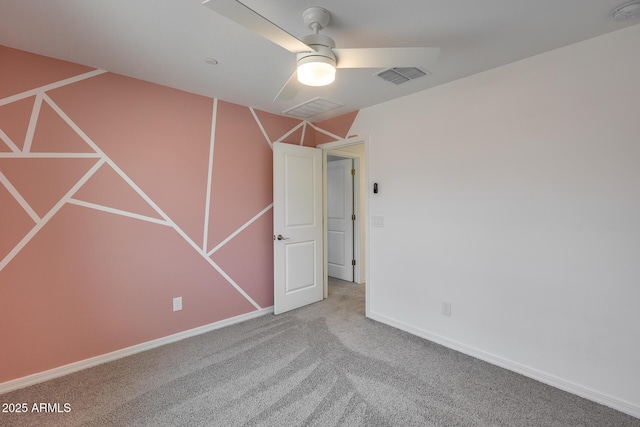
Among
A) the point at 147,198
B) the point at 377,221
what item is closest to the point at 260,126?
the point at 147,198

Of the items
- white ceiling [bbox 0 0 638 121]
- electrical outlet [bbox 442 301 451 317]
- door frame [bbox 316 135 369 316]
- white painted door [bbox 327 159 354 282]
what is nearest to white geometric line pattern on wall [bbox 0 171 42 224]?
white ceiling [bbox 0 0 638 121]

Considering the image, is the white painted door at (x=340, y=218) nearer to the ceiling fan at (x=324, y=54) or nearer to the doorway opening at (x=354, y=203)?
the doorway opening at (x=354, y=203)

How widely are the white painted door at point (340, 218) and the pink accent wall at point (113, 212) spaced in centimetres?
177

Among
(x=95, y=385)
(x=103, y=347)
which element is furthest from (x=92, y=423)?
(x=103, y=347)

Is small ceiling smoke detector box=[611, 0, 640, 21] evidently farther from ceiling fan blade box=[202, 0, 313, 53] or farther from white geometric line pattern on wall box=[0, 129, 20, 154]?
white geometric line pattern on wall box=[0, 129, 20, 154]

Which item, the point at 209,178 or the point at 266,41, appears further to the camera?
the point at 209,178

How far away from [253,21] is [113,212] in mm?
2072

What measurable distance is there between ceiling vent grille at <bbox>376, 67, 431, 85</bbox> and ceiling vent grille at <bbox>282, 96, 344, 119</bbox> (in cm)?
75

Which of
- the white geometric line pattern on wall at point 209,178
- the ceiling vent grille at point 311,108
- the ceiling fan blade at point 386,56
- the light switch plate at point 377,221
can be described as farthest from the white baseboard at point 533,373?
the ceiling vent grille at point 311,108

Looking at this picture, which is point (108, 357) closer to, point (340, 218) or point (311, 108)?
point (311, 108)

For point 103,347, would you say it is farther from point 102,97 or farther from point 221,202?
point 102,97

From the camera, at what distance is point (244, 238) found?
10.7ft

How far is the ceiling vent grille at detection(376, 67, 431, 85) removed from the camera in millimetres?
2332

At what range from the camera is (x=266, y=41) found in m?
1.95
